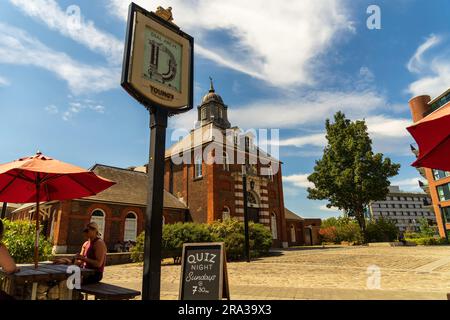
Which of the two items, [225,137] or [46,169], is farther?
→ [225,137]

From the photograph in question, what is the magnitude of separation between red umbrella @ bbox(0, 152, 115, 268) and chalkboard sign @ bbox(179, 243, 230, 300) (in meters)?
2.28

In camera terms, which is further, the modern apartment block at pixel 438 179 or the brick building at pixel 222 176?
the modern apartment block at pixel 438 179

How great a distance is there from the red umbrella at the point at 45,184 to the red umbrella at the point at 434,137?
4786mm

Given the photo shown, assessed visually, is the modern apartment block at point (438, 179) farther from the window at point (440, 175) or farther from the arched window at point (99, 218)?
the arched window at point (99, 218)

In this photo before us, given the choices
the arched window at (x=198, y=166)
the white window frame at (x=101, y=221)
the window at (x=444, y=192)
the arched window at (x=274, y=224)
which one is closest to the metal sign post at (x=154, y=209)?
the white window frame at (x=101, y=221)

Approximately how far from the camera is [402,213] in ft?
366

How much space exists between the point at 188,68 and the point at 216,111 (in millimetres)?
27819

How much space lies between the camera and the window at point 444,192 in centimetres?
4199

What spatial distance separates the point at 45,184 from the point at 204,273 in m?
4.26
